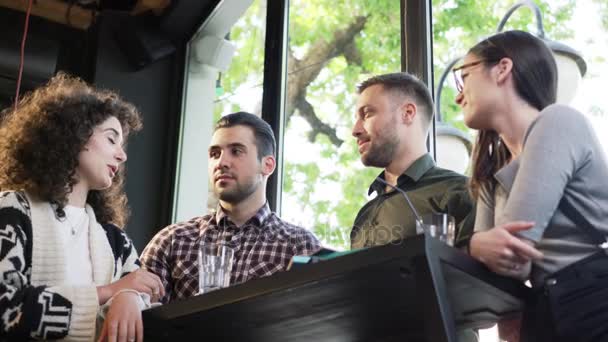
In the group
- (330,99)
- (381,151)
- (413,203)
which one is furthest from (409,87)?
(330,99)

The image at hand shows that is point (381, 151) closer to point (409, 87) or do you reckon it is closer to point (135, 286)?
point (409, 87)

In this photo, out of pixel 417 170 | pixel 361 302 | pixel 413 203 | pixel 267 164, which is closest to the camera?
pixel 361 302

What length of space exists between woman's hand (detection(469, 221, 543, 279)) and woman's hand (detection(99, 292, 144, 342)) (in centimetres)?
78

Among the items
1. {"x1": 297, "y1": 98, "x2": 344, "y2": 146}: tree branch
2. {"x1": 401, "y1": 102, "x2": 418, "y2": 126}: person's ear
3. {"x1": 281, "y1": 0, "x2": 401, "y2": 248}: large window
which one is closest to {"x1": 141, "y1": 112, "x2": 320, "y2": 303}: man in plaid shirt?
{"x1": 281, "y1": 0, "x2": 401, "y2": 248}: large window

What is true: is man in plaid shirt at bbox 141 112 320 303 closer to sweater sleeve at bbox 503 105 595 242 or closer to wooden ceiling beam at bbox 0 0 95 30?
sweater sleeve at bbox 503 105 595 242

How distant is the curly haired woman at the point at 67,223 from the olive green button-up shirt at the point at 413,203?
0.57 metres

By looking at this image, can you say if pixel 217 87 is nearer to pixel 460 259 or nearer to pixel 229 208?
pixel 229 208

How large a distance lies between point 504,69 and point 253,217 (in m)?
1.26

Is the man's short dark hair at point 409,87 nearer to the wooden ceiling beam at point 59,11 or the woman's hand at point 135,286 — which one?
the woman's hand at point 135,286

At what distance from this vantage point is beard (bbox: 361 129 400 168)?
2.29m

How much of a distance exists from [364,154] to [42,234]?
892 millimetres

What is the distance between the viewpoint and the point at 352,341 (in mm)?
1840

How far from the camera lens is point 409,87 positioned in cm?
238

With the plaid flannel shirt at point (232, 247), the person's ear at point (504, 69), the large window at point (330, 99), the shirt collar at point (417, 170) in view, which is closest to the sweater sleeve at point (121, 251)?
the plaid flannel shirt at point (232, 247)
